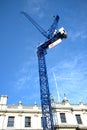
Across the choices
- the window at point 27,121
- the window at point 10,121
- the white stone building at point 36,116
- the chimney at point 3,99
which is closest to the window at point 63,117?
Answer: the white stone building at point 36,116

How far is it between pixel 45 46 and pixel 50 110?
17323 mm

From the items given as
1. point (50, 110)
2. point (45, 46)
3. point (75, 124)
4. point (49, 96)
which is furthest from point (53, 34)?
point (75, 124)

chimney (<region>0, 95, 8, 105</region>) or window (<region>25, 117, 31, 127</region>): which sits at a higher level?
chimney (<region>0, 95, 8, 105</region>)

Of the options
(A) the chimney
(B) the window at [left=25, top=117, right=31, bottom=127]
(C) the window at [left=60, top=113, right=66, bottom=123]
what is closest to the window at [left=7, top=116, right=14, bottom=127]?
(B) the window at [left=25, top=117, right=31, bottom=127]

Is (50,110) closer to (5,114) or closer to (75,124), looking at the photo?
(75,124)

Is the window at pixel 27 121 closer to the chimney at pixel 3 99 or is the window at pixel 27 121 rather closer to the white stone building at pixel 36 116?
the white stone building at pixel 36 116

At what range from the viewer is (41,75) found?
52250 mm

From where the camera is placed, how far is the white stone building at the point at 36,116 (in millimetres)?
43906

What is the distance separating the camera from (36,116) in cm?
4584

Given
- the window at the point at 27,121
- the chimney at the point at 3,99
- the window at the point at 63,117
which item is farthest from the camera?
the chimney at the point at 3,99

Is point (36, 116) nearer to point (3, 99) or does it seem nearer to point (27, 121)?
point (27, 121)

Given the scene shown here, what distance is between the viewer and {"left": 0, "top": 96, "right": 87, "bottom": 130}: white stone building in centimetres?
4391

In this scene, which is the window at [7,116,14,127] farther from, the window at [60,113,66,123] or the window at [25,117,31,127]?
the window at [60,113,66,123]

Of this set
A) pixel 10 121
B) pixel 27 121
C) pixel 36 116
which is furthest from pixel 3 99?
pixel 36 116
